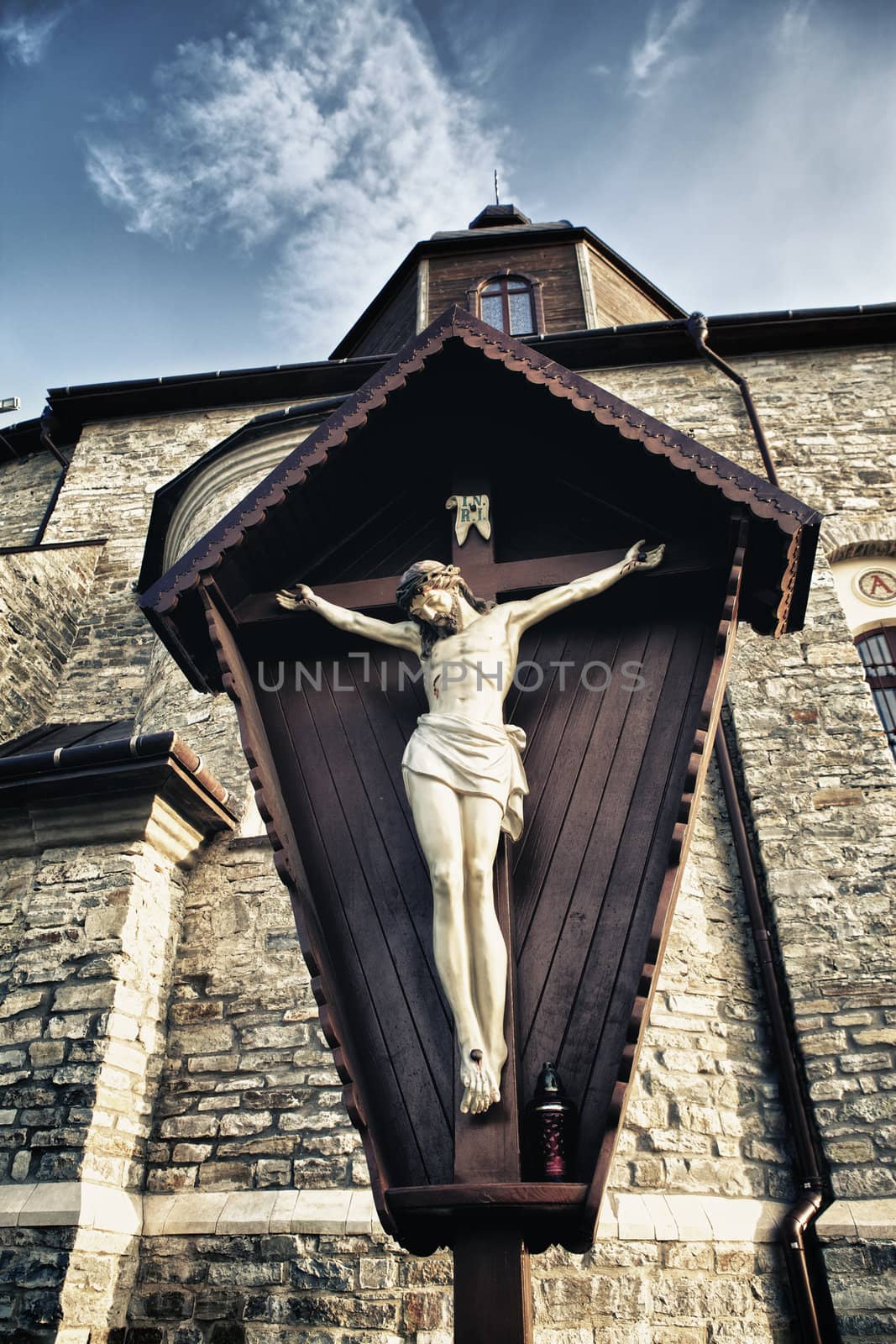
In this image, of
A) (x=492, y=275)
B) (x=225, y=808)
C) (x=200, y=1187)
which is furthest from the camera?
(x=492, y=275)

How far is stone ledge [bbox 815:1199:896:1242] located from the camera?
17.1ft

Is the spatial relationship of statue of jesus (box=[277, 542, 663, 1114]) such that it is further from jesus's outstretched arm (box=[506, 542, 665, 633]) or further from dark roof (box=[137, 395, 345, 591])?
dark roof (box=[137, 395, 345, 591])

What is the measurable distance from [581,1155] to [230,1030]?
4.12 m

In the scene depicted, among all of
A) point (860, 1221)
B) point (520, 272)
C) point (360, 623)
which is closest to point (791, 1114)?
point (860, 1221)

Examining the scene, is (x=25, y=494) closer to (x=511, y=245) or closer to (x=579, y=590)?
(x=511, y=245)

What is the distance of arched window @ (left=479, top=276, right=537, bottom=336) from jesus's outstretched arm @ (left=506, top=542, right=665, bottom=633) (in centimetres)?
955

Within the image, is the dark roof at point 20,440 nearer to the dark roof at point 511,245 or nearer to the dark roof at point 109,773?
the dark roof at point 511,245

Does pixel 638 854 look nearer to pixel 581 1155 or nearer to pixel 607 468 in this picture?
pixel 581 1155

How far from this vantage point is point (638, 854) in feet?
9.29

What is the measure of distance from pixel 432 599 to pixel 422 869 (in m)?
0.87

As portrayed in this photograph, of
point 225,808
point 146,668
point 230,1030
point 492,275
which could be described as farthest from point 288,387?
point 230,1030

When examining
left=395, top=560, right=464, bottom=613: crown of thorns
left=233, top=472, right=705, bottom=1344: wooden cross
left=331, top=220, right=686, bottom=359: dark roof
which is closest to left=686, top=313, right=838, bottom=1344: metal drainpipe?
left=233, top=472, right=705, bottom=1344: wooden cross

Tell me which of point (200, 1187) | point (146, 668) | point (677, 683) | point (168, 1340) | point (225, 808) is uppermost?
point (146, 668)

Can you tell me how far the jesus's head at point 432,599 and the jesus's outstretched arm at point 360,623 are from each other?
0.06m
